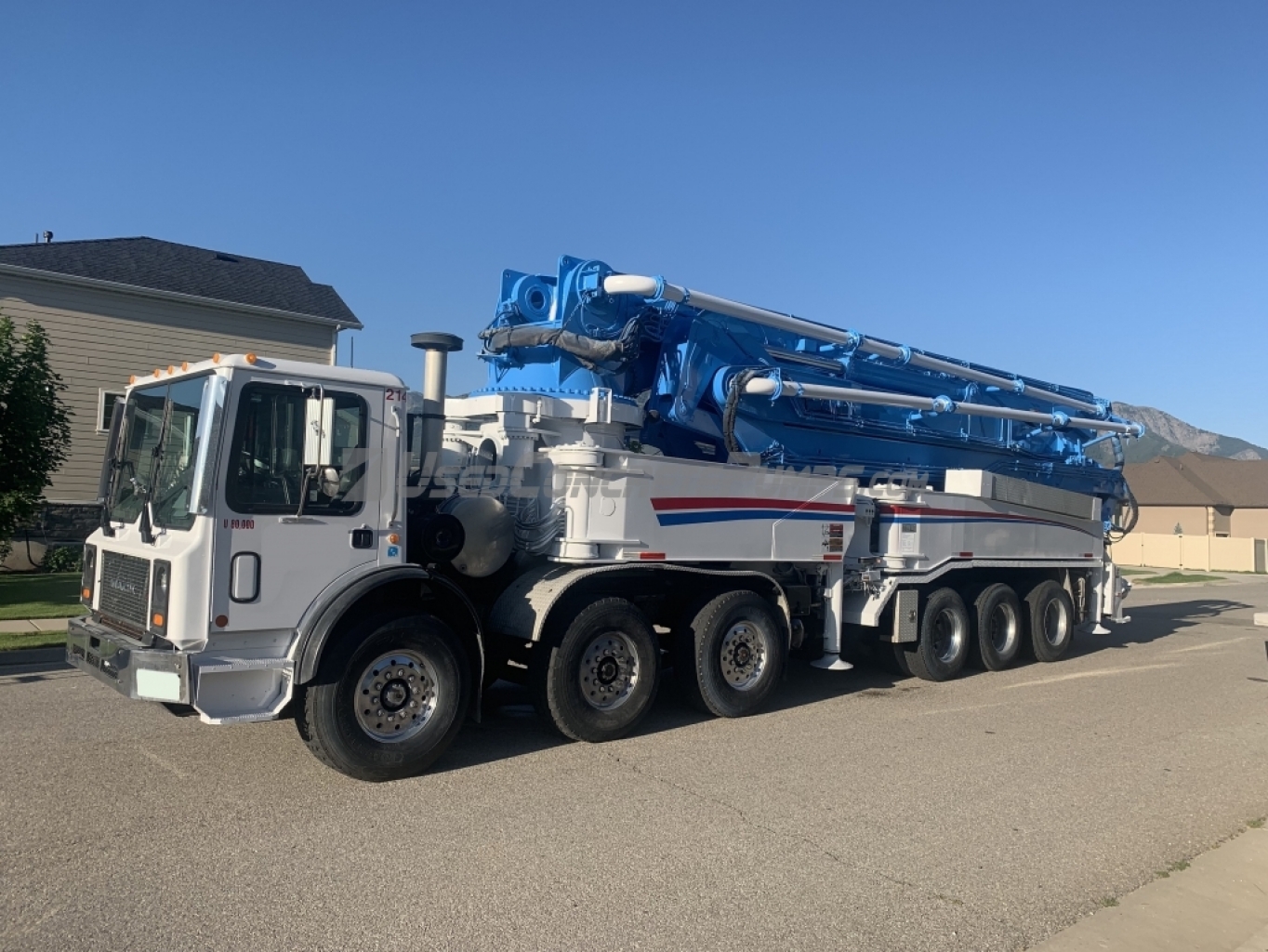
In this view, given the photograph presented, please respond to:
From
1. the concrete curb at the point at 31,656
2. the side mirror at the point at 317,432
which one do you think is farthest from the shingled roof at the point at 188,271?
the side mirror at the point at 317,432

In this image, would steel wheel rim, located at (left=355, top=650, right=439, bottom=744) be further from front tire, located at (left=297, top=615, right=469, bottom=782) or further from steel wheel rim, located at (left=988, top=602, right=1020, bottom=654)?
steel wheel rim, located at (left=988, top=602, right=1020, bottom=654)

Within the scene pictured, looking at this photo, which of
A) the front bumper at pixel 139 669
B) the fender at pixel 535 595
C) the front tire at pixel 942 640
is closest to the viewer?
the front bumper at pixel 139 669

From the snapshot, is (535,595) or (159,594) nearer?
(159,594)

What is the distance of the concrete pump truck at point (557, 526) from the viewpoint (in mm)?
5902

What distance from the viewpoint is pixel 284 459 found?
6012mm

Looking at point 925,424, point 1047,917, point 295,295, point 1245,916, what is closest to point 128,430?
point 1047,917

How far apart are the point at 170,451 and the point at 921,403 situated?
759cm

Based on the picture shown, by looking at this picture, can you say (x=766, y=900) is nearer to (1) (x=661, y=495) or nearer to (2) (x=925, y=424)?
(1) (x=661, y=495)

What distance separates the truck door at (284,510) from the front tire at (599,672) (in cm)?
158

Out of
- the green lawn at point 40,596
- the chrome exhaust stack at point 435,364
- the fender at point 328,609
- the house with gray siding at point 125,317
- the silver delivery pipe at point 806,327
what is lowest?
the green lawn at point 40,596

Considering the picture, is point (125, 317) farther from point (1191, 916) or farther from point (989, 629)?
point (1191, 916)

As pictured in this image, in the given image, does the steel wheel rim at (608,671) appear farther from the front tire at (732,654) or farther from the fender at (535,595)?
the front tire at (732,654)

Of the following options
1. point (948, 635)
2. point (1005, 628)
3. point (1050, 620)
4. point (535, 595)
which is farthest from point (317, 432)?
point (1050, 620)

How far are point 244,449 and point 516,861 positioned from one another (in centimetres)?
285
